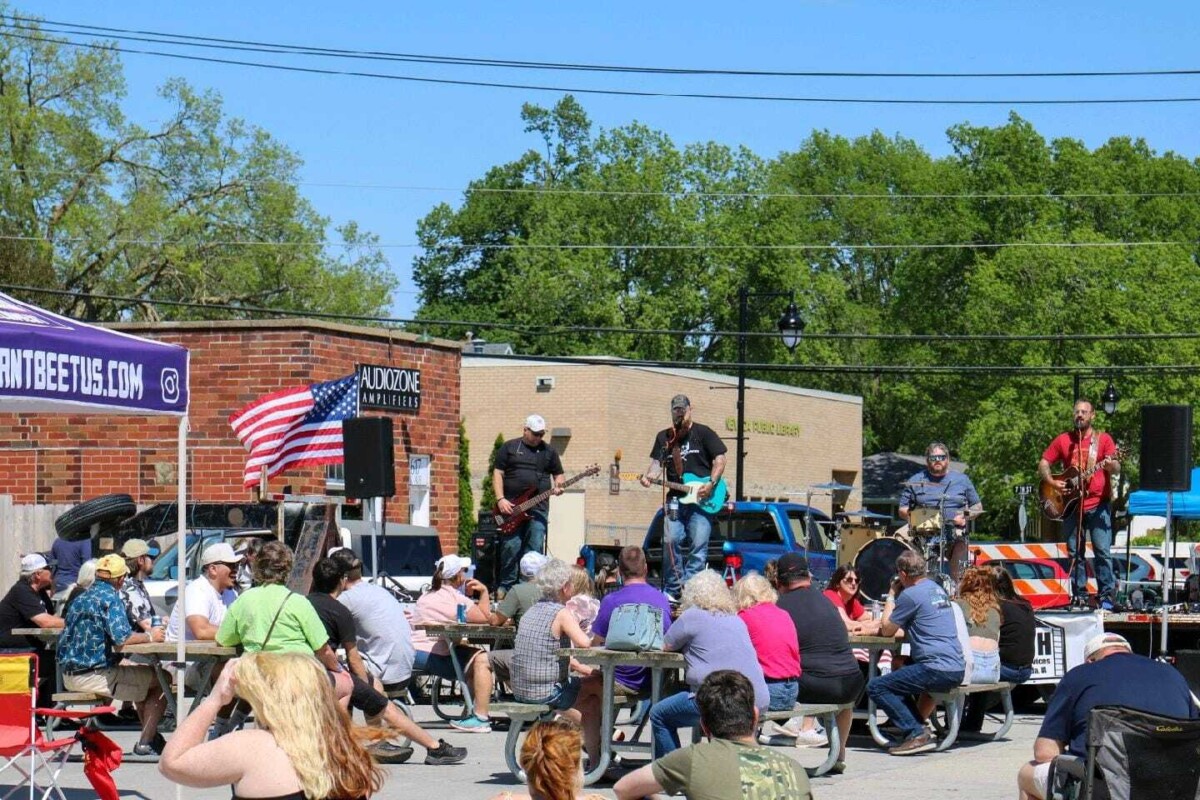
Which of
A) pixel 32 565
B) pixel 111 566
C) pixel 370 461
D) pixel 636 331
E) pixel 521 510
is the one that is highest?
pixel 636 331

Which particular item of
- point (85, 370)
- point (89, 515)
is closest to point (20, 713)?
point (85, 370)

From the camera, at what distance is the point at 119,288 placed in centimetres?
4959

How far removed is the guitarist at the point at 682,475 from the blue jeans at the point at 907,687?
368 centimetres

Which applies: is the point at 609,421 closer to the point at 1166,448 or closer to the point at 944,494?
the point at 944,494

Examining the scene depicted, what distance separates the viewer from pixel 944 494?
55.1 ft

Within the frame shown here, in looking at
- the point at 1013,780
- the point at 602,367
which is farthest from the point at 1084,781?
the point at 602,367

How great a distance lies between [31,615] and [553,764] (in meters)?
9.51

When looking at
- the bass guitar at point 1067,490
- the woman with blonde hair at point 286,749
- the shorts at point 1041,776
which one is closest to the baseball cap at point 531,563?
the bass guitar at point 1067,490

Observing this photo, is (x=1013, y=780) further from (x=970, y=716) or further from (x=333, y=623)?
(x=333, y=623)

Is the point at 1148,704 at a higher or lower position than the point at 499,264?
lower

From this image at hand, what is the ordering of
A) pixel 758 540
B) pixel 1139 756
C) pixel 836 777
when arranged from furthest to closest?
pixel 758 540 < pixel 836 777 < pixel 1139 756

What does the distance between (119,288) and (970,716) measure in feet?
127

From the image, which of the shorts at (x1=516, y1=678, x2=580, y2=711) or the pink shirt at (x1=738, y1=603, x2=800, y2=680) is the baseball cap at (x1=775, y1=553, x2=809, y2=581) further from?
the shorts at (x1=516, y1=678, x2=580, y2=711)

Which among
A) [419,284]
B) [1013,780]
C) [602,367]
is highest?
[419,284]
